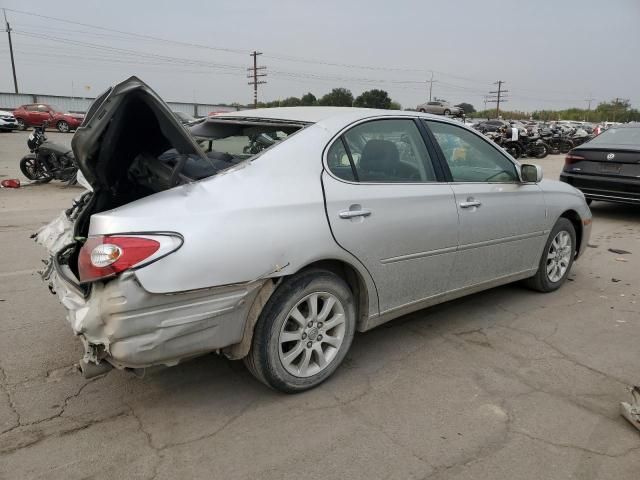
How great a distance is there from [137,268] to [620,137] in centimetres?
907

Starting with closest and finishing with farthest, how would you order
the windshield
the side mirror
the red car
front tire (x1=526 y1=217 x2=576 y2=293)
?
the side mirror < front tire (x1=526 y1=217 x2=576 y2=293) < the windshield < the red car

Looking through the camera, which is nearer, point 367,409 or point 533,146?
point 367,409

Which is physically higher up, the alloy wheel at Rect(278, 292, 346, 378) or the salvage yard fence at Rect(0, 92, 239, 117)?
the salvage yard fence at Rect(0, 92, 239, 117)

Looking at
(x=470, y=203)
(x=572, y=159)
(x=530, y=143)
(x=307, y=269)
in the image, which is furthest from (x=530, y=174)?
(x=530, y=143)

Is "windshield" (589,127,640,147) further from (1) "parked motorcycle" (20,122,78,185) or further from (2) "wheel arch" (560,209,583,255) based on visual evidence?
(1) "parked motorcycle" (20,122,78,185)

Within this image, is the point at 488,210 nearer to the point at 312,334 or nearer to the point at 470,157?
the point at 470,157

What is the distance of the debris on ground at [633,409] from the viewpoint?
279 cm

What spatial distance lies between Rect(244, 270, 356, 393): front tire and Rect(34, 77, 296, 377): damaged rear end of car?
11 cm

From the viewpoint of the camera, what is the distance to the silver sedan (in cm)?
246

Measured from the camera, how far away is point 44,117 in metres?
29.9

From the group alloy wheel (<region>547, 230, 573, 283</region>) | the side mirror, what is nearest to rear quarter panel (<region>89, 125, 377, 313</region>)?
the side mirror

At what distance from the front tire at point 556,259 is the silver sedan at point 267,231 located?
788 millimetres

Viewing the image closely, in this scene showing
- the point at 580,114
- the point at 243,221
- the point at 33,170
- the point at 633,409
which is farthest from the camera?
the point at 580,114

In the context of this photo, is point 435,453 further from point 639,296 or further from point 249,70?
point 249,70
